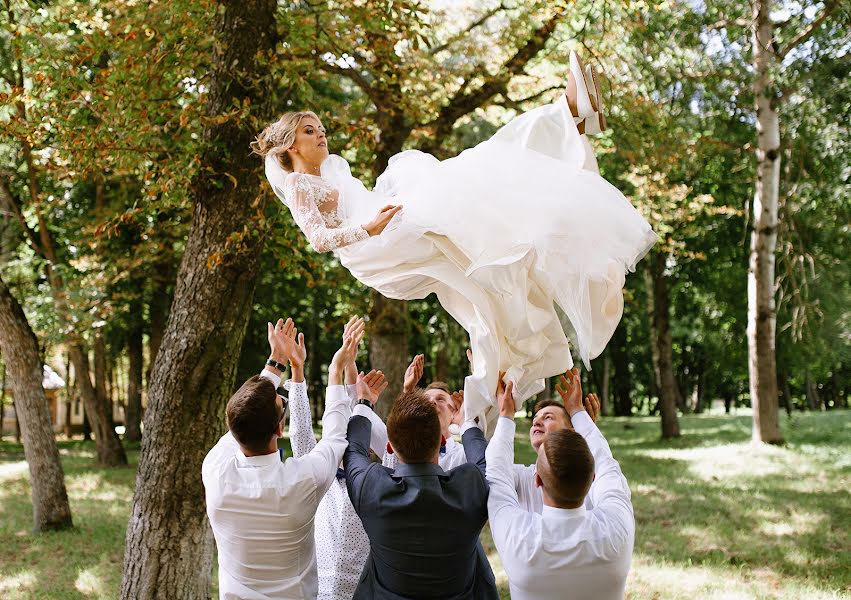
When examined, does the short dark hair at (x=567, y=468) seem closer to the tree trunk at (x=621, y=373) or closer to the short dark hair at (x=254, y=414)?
the short dark hair at (x=254, y=414)

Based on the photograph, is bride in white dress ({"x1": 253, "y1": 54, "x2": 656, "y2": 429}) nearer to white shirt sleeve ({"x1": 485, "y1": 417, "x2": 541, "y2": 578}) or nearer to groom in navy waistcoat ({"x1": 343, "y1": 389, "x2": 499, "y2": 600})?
white shirt sleeve ({"x1": 485, "y1": 417, "x2": 541, "y2": 578})

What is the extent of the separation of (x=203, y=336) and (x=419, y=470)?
282cm

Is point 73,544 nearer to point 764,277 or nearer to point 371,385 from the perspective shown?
point 371,385

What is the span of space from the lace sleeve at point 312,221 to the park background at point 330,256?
51.4 inches

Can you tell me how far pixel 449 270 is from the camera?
3.59m

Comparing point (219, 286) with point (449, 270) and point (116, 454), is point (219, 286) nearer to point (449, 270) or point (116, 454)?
point (449, 270)

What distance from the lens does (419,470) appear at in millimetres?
2816

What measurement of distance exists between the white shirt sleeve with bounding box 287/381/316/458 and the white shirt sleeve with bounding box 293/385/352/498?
18 cm

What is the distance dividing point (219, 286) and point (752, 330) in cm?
1124

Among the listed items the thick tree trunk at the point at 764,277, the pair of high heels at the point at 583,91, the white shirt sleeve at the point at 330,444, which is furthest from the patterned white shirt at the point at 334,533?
the thick tree trunk at the point at 764,277

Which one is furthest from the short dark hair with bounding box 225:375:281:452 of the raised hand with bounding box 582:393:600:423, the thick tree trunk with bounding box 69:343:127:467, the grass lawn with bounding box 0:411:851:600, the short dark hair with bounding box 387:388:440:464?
the thick tree trunk with bounding box 69:343:127:467

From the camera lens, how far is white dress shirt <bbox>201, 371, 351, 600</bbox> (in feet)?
9.89

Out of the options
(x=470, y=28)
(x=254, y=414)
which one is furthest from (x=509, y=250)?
(x=470, y=28)

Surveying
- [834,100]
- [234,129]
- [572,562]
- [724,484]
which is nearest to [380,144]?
[234,129]
